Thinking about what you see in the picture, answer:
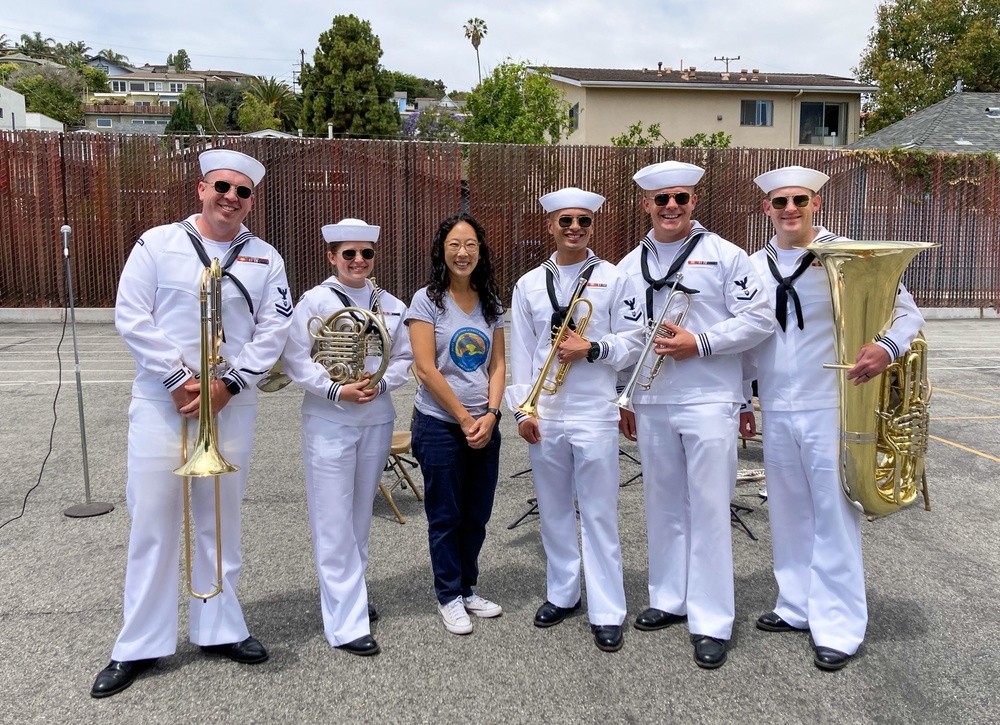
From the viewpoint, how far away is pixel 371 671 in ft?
12.4

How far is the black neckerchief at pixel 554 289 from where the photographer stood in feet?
13.5

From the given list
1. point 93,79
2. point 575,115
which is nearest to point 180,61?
point 93,79

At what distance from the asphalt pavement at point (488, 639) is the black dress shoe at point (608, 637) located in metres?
0.06

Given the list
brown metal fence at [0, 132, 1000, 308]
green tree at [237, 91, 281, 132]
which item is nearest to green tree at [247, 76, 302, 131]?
green tree at [237, 91, 281, 132]

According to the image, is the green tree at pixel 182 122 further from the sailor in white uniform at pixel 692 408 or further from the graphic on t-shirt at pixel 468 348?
the sailor in white uniform at pixel 692 408

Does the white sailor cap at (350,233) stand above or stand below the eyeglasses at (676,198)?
below

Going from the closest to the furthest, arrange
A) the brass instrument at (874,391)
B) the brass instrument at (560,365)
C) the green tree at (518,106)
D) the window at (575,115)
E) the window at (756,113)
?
1. the brass instrument at (874,391)
2. the brass instrument at (560,365)
3. the green tree at (518,106)
4. the window at (575,115)
5. the window at (756,113)

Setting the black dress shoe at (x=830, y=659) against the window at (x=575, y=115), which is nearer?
the black dress shoe at (x=830, y=659)

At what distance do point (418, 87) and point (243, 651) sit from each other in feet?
437

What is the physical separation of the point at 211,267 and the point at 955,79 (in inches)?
1706

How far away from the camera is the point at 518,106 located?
29906 millimetres

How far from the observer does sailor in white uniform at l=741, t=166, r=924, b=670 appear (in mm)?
3890

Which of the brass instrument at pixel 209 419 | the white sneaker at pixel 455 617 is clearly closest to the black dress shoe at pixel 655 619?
the white sneaker at pixel 455 617

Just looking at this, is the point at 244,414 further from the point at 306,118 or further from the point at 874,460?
the point at 306,118
